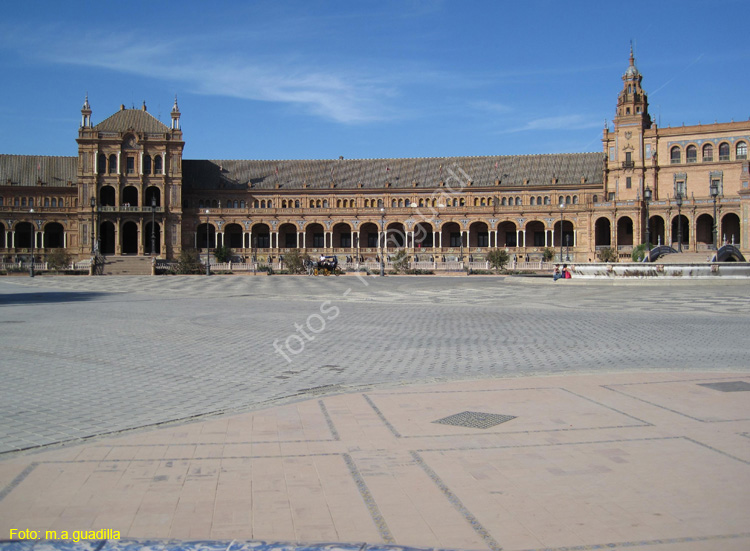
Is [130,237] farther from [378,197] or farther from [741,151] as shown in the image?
[741,151]

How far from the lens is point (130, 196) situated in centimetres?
8612

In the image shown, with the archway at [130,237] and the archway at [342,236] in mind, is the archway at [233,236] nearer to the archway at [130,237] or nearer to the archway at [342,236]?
the archway at [130,237]

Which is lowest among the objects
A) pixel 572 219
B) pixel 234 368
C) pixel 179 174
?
pixel 234 368

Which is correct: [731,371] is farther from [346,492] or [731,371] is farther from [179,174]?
[179,174]

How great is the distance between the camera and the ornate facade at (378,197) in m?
78.4

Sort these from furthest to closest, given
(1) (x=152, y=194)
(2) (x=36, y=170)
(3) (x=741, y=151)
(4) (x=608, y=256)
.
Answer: (2) (x=36, y=170)
(1) (x=152, y=194)
(3) (x=741, y=151)
(4) (x=608, y=256)

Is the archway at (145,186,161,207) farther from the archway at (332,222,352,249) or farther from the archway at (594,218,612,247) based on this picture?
the archway at (594,218,612,247)

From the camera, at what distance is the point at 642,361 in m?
10.6

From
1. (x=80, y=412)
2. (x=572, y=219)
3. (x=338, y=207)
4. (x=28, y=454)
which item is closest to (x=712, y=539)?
(x=28, y=454)

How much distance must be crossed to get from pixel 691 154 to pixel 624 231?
39.8 feet

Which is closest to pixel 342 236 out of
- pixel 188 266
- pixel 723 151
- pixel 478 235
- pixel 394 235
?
pixel 394 235

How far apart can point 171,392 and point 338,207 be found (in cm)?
8369

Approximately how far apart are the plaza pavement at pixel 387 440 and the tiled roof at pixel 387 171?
79767mm

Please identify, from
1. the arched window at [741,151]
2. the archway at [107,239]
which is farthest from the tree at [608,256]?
the archway at [107,239]
